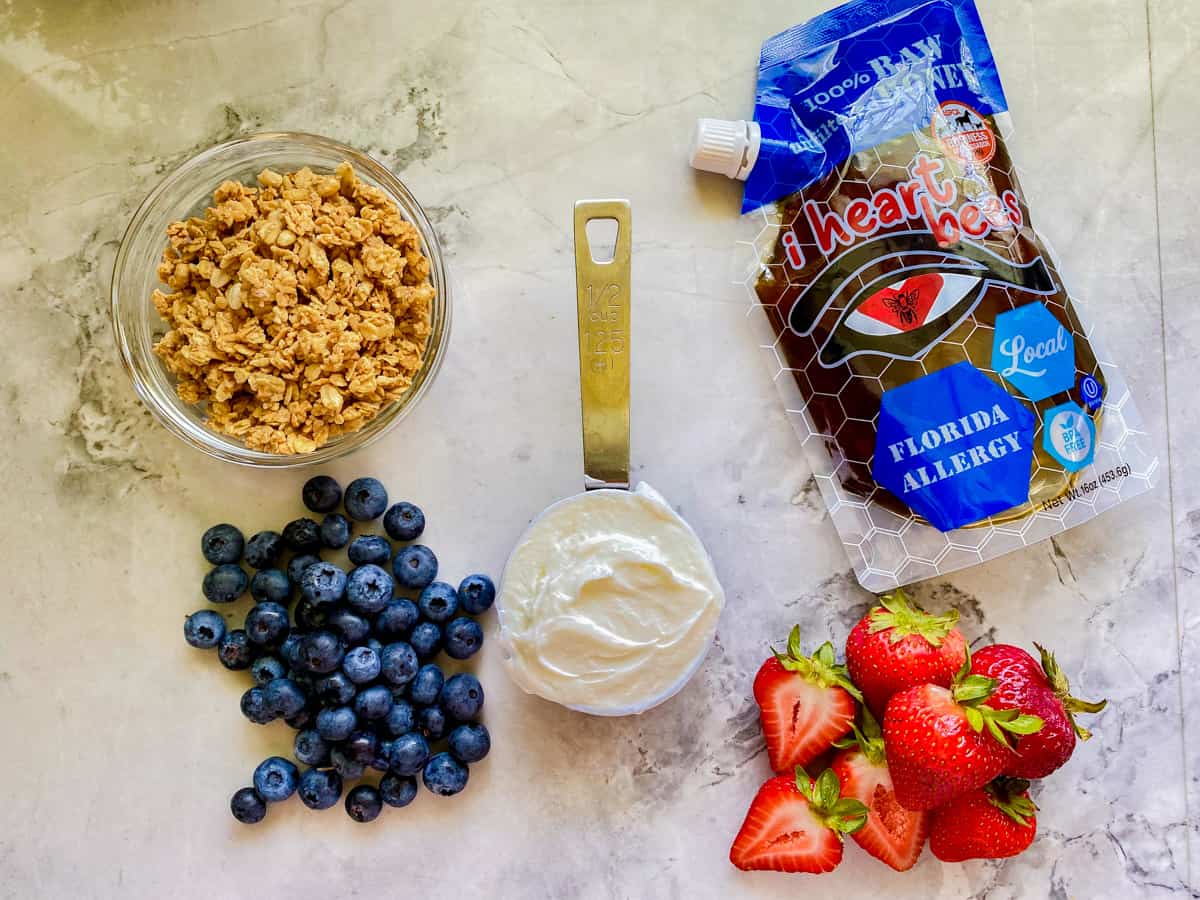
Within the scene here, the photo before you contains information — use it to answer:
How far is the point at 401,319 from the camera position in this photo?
1039 millimetres

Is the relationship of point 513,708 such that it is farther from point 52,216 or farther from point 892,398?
point 52,216

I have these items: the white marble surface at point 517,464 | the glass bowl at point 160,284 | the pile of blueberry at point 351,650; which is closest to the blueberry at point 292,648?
the pile of blueberry at point 351,650

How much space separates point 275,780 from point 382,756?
133 mm

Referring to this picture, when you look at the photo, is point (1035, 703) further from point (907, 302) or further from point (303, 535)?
point (303, 535)

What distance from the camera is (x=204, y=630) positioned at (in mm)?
1098

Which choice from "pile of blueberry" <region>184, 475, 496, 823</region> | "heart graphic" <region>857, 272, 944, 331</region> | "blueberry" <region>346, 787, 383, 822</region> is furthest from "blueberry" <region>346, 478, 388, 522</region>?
"heart graphic" <region>857, 272, 944, 331</region>

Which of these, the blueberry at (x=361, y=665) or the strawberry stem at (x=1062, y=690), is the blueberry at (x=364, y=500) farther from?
the strawberry stem at (x=1062, y=690)

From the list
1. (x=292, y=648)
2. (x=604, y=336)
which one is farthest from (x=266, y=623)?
(x=604, y=336)

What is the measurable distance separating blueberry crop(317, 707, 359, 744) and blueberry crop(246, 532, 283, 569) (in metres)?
0.19

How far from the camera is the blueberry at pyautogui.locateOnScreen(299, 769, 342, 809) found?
1086 mm

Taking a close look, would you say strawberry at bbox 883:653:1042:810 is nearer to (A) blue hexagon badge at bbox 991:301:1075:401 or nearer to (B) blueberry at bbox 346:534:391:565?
(A) blue hexagon badge at bbox 991:301:1075:401

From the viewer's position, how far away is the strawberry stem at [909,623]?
3.48 ft

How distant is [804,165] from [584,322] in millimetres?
343

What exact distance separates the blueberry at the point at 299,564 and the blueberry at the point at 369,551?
5 centimetres
